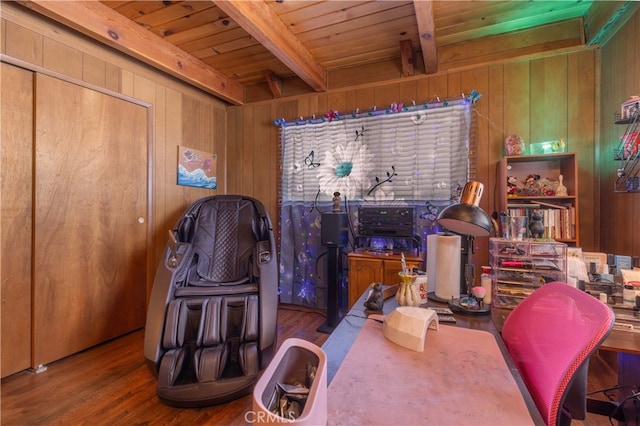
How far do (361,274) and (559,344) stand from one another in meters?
1.78

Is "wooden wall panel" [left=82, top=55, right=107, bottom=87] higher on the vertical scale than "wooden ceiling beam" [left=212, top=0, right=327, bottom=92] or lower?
lower

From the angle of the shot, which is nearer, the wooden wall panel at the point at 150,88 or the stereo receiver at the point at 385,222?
the wooden wall panel at the point at 150,88

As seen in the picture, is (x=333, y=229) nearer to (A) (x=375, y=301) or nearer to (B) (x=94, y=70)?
(A) (x=375, y=301)

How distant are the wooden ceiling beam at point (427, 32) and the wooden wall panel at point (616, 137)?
114 cm

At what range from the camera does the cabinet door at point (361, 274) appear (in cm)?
243

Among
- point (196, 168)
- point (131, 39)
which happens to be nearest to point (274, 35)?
point (131, 39)

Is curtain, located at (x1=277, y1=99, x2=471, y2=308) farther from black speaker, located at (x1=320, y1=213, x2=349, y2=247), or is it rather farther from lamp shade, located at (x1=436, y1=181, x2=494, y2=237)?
lamp shade, located at (x1=436, y1=181, x2=494, y2=237)

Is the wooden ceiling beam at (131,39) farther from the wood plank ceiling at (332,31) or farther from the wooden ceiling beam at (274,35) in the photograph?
the wooden ceiling beam at (274,35)

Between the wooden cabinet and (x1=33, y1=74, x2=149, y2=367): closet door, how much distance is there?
192 centimetres

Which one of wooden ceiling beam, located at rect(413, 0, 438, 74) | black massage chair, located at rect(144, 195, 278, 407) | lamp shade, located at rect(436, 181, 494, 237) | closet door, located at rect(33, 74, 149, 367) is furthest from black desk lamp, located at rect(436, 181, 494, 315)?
closet door, located at rect(33, 74, 149, 367)

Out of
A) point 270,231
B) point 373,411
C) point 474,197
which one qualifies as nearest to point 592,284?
point 474,197

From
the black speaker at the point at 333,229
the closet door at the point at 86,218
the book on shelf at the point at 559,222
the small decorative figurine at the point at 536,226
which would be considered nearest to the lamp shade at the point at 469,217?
the small decorative figurine at the point at 536,226

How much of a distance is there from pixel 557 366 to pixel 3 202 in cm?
285

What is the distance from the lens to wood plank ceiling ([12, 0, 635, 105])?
2.01 meters
